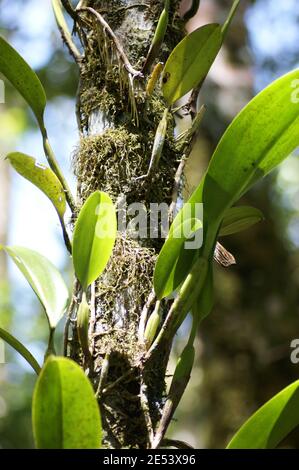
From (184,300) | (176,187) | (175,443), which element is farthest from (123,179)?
(175,443)

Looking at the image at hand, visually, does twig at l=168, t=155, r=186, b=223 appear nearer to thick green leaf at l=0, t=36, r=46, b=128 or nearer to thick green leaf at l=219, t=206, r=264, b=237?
thick green leaf at l=219, t=206, r=264, b=237

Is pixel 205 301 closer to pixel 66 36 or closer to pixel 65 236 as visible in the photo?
pixel 65 236

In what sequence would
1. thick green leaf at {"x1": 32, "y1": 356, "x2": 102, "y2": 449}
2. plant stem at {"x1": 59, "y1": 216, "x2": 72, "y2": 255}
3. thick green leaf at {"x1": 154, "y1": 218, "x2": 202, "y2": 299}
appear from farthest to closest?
plant stem at {"x1": 59, "y1": 216, "x2": 72, "y2": 255}, thick green leaf at {"x1": 154, "y1": 218, "x2": 202, "y2": 299}, thick green leaf at {"x1": 32, "y1": 356, "x2": 102, "y2": 449}

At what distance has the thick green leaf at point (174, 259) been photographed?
1.82 feet

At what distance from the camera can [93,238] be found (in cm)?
57

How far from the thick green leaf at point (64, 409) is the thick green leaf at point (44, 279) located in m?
0.15

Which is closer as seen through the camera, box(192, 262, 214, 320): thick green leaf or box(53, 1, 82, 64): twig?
box(192, 262, 214, 320): thick green leaf

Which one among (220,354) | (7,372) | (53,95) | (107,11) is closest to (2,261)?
(7,372)

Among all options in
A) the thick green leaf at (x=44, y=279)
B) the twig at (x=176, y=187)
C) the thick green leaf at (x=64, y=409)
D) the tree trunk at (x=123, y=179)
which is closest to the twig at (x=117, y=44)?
the tree trunk at (x=123, y=179)

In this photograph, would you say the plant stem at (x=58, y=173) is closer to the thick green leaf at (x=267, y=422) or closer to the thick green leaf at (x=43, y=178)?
the thick green leaf at (x=43, y=178)

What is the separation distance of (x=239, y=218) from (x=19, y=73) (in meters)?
0.29

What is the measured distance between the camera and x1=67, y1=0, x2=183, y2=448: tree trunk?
58cm

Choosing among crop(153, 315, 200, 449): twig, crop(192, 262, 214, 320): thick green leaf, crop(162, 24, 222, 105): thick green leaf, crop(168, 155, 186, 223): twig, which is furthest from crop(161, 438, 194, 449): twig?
crop(162, 24, 222, 105): thick green leaf

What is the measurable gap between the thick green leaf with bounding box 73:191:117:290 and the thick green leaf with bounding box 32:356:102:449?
14cm
